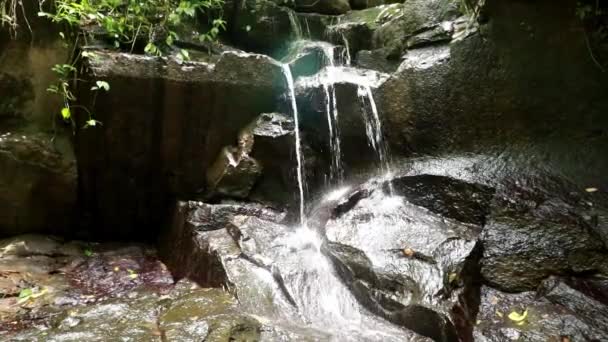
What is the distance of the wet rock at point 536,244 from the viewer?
3654 millimetres

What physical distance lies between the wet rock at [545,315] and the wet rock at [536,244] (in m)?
0.13

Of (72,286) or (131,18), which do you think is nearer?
(72,286)

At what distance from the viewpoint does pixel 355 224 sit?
4.27 m

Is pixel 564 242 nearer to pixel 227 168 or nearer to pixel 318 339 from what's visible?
pixel 318 339

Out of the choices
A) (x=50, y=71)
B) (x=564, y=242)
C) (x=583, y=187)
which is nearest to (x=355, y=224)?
(x=564, y=242)

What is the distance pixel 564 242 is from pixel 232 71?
3.91 metres

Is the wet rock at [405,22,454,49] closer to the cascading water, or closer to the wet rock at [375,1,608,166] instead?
the wet rock at [375,1,608,166]

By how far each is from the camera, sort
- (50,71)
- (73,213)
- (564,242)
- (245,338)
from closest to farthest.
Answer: (245,338)
(564,242)
(50,71)
(73,213)

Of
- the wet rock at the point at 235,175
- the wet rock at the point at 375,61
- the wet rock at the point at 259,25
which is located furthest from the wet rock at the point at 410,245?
the wet rock at the point at 259,25

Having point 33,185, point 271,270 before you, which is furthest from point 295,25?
point 271,270

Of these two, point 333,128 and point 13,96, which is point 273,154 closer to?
point 333,128

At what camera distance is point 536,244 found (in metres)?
3.85

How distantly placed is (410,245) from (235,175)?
7.19ft

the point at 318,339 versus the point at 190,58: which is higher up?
the point at 190,58
